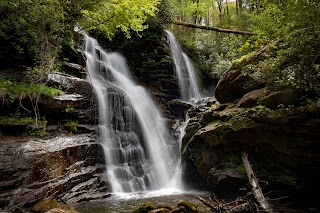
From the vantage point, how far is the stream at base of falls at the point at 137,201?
7.29 metres

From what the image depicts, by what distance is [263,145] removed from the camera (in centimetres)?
771

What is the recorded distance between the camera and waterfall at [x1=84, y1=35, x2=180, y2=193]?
34.7 feet

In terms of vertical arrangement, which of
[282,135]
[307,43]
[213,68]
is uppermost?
[213,68]

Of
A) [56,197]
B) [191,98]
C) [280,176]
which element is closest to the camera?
[280,176]

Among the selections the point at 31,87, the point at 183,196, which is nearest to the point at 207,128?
the point at 183,196

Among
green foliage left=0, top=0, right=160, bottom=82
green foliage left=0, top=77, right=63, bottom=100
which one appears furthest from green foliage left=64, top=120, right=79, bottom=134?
green foliage left=0, top=0, right=160, bottom=82

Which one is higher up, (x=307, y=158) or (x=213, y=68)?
(x=213, y=68)

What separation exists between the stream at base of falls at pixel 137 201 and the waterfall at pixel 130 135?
2.80ft

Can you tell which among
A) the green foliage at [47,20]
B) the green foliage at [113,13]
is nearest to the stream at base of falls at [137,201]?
the green foliage at [47,20]

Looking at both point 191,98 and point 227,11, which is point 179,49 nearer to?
point 191,98

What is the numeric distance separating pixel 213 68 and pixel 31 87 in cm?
1423

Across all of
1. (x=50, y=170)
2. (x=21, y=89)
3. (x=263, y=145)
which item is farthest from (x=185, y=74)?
(x=50, y=170)

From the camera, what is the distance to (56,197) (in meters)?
7.94

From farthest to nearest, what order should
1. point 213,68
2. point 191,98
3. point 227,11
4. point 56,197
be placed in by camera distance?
point 227,11
point 213,68
point 191,98
point 56,197
